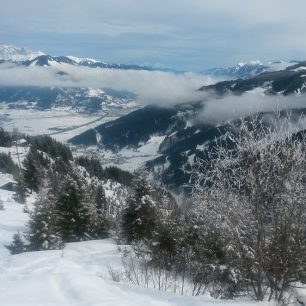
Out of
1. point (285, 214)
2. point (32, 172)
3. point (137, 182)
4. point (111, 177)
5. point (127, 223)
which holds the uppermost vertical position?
point (285, 214)

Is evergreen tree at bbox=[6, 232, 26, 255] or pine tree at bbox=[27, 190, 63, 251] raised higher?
pine tree at bbox=[27, 190, 63, 251]

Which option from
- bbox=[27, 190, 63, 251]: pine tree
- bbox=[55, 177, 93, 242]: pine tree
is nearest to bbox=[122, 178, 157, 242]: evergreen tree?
bbox=[27, 190, 63, 251]: pine tree

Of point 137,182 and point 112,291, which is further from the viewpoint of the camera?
point 137,182

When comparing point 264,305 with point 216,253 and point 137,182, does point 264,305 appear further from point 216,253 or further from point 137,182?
point 137,182

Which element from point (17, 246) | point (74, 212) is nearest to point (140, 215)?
point (17, 246)

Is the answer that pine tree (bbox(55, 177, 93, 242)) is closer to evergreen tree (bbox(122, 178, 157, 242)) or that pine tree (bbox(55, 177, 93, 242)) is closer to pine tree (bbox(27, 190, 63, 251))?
pine tree (bbox(27, 190, 63, 251))

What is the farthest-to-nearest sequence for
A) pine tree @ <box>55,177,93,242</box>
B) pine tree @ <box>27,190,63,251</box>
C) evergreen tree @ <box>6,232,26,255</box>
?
pine tree @ <box>55,177,93,242</box> → pine tree @ <box>27,190,63,251</box> → evergreen tree @ <box>6,232,26,255</box>

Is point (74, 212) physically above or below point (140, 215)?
below

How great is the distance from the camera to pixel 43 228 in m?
28.1

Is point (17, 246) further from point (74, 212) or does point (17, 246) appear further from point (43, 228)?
point (74, 212)

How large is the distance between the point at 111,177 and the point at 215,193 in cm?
12802

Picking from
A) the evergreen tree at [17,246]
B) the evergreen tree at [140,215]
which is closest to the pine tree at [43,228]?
the evergreen tree at [17,246]

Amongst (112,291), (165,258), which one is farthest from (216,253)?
(112,291)

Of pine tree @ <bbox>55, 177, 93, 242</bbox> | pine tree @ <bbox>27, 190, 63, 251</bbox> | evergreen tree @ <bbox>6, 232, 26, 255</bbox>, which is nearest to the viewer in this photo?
evergreen tree @ <bbox>6, 232, 26, 255</bbox>
